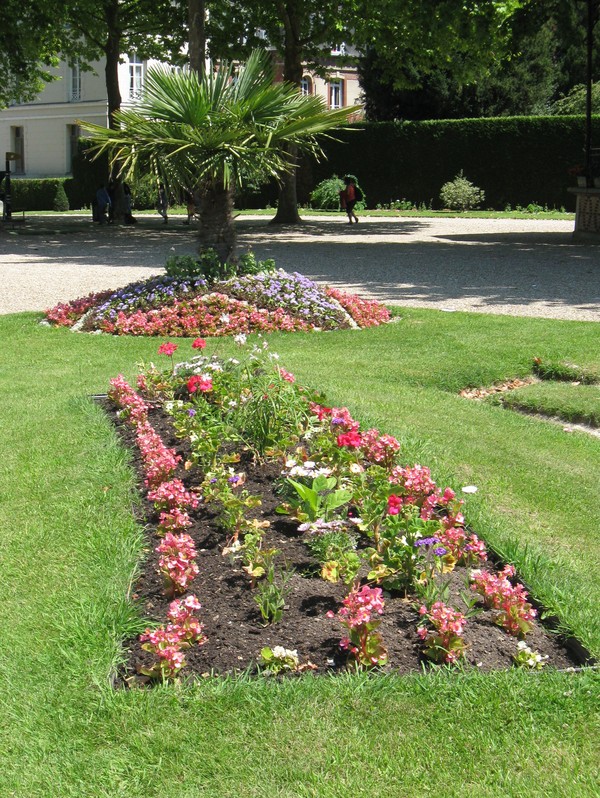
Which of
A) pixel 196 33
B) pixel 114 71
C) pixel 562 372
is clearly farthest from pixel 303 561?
pixel 114 71

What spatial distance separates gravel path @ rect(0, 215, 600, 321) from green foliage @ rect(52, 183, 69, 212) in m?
11.2

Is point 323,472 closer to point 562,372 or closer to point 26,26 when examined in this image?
point 562,372

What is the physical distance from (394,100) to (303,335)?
2939cm

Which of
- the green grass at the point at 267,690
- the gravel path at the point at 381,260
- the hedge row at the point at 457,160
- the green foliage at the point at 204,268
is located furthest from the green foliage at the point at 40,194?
the green grass at the point at 267,690

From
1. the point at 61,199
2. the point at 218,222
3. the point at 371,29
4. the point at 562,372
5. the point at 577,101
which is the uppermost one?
the point at 577,101

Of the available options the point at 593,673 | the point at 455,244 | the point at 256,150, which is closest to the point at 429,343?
the point at 256,150

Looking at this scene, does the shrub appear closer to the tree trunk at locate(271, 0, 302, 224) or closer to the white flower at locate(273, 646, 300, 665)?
the tree trunk at locate(271, 0, 302, 224)

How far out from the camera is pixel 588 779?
2.48m

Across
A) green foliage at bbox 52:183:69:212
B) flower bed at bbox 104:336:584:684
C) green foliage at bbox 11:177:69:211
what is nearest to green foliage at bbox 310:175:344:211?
green foliage at bbox 52:183:69:212

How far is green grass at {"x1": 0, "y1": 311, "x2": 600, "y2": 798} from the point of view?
2.52 meters

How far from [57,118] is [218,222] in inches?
1584

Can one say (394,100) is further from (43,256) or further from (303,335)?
(303,335)

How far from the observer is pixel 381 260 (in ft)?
53.0

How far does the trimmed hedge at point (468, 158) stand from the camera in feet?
101
